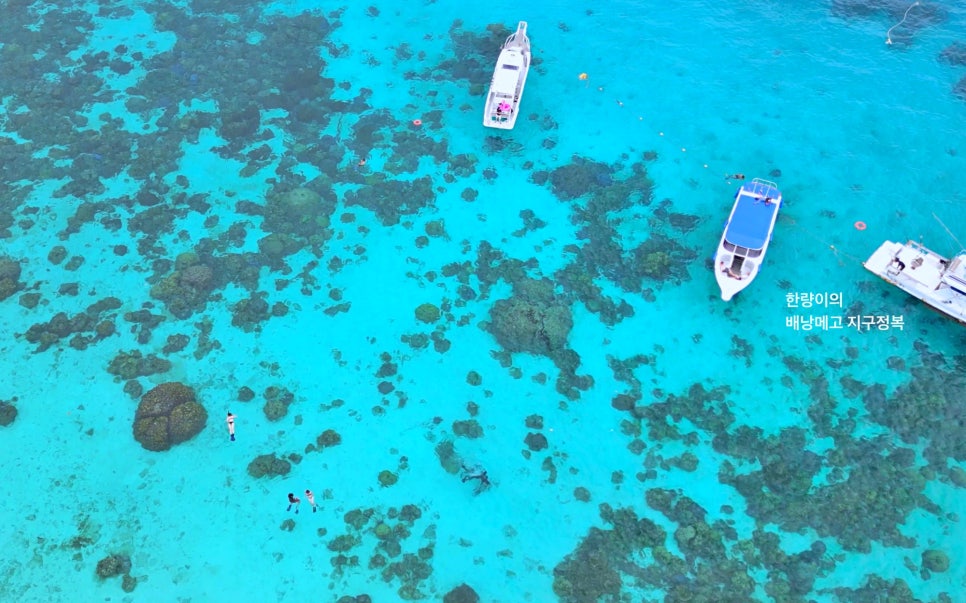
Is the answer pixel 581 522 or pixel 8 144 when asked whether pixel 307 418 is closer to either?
pixel 581 522

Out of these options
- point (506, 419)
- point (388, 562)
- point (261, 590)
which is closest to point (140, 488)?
point (261, 590)

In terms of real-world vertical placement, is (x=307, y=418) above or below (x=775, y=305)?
below

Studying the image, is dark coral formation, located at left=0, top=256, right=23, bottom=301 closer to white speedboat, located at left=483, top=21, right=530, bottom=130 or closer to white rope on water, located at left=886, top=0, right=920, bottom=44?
white speedboat, located at left=483, top=21, right=530, bottom=130

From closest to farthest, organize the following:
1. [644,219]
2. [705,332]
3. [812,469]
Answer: [812,469] < [705,332] < [644,219]

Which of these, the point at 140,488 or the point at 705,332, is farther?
the point at 705,332

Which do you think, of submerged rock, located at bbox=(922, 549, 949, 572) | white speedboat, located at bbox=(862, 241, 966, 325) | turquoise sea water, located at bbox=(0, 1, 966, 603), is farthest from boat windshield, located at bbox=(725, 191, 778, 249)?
submerged rock, located at bbox=(922, 549, 949, 572)

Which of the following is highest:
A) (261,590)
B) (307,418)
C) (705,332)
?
(705,332)

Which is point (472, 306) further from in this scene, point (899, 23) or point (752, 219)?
point (899, 23)

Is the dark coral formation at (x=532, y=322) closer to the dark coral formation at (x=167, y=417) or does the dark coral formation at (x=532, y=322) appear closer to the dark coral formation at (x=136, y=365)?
the dark coral formation at (x=167, y=417)
